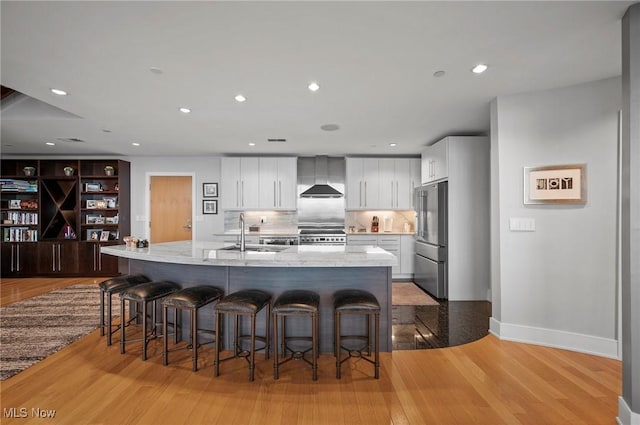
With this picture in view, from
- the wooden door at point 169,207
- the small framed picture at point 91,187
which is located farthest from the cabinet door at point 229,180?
the small framed picture at point 91,187

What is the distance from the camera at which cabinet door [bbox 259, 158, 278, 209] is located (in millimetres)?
6070

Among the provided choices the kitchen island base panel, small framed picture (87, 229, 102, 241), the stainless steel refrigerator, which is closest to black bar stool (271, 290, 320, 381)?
the kitchen island base panel

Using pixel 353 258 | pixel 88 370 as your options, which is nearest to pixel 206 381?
pixel 88 370

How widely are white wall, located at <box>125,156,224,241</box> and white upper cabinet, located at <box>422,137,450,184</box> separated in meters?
4.18

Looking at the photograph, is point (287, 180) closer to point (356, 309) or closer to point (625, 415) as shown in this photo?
point (356, 309)

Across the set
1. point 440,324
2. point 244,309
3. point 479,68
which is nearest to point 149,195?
point 244,309

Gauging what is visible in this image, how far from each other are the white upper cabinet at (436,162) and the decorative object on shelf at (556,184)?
5.02ft

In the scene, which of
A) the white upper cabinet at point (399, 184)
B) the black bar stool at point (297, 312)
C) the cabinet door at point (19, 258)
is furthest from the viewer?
the white upper cabinet at point (399, 184)

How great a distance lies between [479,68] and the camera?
8.37 ft

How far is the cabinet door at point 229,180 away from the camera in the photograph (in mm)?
6055

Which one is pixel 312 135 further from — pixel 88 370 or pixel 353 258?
pixel 88 370

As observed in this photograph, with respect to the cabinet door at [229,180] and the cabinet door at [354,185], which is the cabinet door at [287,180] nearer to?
the cabinet door at [229,180]

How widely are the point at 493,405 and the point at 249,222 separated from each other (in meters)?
5.22

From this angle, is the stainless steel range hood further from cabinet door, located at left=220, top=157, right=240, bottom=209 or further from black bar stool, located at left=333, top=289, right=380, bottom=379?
black bar stool, located at left=333, top=289, right=380, bottom=379
